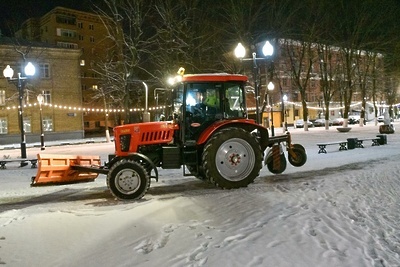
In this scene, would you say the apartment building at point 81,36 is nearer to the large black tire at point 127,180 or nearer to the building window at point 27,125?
the building window at point 27,125

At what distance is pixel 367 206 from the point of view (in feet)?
24.7

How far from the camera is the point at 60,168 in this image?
404 inches

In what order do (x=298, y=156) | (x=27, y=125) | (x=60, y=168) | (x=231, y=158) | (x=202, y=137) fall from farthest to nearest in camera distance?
(x=27, y=125)
(x=298, y=156)
(x=60, y=168)
(x=231, y=158)
(x=202, y=137)

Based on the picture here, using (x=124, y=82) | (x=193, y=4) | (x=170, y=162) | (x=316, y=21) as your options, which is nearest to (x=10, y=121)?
(x=124, y=82)

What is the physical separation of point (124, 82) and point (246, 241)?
27392mm

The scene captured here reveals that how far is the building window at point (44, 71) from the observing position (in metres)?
45.7

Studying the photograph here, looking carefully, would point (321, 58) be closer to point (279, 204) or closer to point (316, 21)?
point (316, 21)

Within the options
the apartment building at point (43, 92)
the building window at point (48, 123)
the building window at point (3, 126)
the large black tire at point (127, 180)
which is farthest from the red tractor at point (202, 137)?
the building window at point (48, 123)

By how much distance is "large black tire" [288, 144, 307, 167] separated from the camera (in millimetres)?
12398

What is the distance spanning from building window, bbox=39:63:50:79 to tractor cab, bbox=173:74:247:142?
1579 inches

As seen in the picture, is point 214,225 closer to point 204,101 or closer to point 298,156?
point 204,101

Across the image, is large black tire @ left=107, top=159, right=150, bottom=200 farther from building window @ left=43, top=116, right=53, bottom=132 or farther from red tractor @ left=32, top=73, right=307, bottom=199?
building window @ left=43, top=116, right=53, bottom=132

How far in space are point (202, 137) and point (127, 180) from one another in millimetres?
2077

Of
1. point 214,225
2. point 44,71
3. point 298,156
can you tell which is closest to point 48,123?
point 44,71
